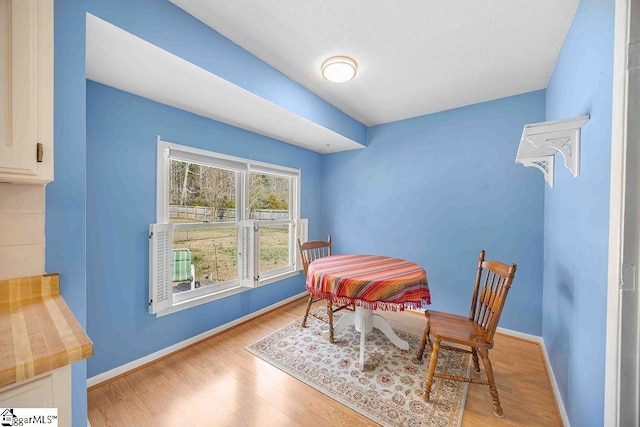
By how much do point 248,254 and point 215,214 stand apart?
57 cm

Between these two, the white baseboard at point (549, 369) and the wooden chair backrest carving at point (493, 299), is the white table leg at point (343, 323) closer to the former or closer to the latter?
the wooden chair backrest carving at point (493, 299)

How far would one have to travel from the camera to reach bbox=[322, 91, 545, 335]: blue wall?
94.6 inches

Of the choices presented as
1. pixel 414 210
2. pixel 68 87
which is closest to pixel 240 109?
pixel 68 87

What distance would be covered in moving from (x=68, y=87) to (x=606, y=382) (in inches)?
97.1

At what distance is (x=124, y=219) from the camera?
1.91 meters

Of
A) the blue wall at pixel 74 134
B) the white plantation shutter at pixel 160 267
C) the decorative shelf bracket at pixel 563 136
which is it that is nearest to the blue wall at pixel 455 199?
the decorative shelf bracket at pixel 563 136

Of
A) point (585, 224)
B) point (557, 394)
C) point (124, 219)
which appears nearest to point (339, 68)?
point (585, 224)

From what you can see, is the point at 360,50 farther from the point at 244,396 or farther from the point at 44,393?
the point at 244,396

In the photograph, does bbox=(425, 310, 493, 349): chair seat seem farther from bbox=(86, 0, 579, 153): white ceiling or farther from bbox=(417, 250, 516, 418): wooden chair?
bbox=(86, 0, 579, 153): white ceiling

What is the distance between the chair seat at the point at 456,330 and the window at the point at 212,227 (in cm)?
188

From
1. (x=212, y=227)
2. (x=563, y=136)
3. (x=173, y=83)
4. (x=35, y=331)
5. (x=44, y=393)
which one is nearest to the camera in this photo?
(x=44, y=393)

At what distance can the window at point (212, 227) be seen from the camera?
2.11m

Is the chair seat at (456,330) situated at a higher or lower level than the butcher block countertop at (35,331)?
lower

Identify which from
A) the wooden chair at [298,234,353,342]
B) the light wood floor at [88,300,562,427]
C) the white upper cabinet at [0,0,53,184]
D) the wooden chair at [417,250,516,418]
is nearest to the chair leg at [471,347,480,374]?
the wooden chair at [417,250,516,418]
